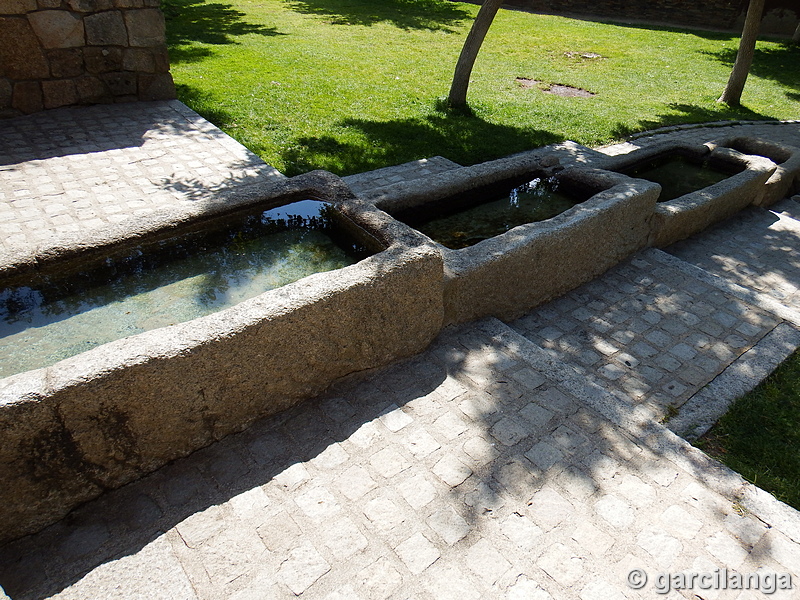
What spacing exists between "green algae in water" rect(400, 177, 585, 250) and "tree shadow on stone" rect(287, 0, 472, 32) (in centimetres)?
1068

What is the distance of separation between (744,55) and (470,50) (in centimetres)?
533

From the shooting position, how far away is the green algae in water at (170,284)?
3000 millimetres

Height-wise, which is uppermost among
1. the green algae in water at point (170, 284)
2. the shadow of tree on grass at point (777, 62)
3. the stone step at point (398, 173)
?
the shadow of tree on grass at point (777, 62)

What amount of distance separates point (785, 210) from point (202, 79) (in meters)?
8.61

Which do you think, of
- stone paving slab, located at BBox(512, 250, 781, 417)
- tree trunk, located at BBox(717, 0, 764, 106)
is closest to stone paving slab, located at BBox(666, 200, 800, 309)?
stone paving slab, located at BBox(512, 250, 781, 417)

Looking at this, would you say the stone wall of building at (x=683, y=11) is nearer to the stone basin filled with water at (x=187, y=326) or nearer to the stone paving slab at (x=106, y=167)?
the stone paving slab at (x=106, y=167)

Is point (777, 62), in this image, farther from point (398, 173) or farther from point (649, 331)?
point (649, 331)

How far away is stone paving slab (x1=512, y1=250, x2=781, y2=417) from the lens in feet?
13.4

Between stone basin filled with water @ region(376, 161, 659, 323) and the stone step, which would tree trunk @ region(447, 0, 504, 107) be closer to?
the stone step

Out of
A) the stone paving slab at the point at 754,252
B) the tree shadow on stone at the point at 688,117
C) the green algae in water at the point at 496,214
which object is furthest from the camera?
the tree shadow on stone at the point at 688,117

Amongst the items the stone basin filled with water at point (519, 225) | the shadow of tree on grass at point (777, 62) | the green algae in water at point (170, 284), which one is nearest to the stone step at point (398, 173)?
the stone basin filled with water at point (519, 225)

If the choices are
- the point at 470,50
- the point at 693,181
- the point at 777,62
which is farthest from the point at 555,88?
the point at 777,62

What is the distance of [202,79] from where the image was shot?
9281mm

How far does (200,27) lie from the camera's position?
12.6 metres
